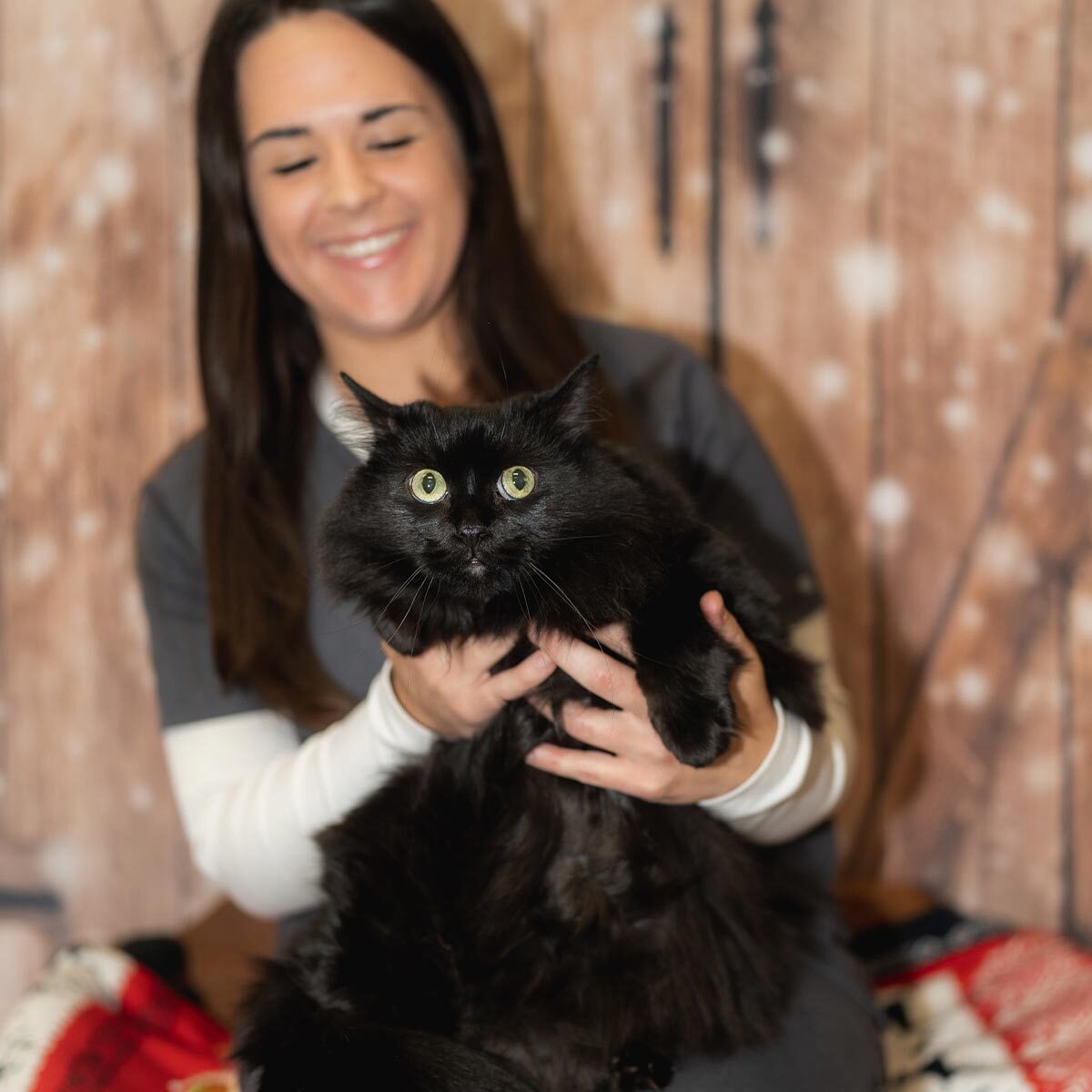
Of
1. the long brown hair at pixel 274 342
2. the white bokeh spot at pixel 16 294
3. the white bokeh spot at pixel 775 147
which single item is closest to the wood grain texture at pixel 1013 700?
the white bokeh spot at pixel 775 147

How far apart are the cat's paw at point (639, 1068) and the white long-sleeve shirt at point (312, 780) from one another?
0.28 m

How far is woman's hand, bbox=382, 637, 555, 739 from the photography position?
120 cm

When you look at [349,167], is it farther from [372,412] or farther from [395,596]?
[395,596]

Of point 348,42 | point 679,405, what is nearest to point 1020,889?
point 679,405

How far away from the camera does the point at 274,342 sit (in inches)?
67.9

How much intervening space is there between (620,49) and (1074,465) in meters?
1.20

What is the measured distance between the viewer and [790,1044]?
4.25 feet

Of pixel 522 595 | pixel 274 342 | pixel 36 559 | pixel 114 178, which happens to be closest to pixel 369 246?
pixel 274 342

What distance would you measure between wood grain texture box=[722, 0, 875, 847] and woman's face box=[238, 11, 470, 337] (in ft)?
2.52

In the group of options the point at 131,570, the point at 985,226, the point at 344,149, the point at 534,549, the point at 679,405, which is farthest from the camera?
the point at 131,570

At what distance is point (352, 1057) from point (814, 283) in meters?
1.65

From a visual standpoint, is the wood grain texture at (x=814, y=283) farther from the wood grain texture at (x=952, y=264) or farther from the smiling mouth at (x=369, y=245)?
the smiling mouth at (x=369, y=245)

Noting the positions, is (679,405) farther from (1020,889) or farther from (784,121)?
(1020,889)

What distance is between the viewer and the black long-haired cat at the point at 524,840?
1114mm
